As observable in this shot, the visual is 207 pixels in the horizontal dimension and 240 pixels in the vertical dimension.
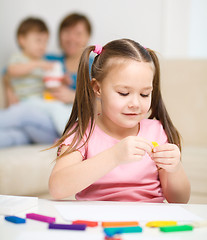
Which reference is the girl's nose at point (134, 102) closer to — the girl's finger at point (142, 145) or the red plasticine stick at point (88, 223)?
the girl's finger at point (142, 145)

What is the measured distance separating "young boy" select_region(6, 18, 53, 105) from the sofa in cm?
13

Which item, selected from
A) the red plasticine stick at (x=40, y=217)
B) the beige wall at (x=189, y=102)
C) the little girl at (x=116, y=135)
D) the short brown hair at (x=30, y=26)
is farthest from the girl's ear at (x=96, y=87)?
the short brown hair at (x=30, y=26)

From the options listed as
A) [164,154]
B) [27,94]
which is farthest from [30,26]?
[164,154]

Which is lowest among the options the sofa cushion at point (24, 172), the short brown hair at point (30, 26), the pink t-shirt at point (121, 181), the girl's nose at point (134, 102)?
the sofa cushion at point (24, 172)

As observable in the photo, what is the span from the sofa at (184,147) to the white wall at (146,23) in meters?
0.62

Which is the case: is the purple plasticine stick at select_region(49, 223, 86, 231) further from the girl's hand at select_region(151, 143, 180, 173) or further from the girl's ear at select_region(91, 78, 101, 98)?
the girl's ear at select_region(91, 78, 101, 98)

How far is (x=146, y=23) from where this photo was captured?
277 cm

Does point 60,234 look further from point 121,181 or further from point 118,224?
point 121,181

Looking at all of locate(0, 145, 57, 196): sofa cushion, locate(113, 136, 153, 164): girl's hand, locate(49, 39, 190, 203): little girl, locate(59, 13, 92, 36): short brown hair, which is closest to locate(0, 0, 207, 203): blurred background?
locate(59, 13, 92, 36): short brown hair

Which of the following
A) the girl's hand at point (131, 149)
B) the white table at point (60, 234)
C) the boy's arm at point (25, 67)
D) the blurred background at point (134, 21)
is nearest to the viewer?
the white table at point (60, 234)

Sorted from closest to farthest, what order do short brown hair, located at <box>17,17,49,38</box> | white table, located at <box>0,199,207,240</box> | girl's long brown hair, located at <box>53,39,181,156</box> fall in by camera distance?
white table, located at <box>0,199,207,240</box> → girl's long brown hair, located at <box>53,39,181,156</box> → short brown hair, located at <box>17,17,49,38</box>

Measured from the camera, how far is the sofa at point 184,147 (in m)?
1.59

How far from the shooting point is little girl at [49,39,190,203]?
850 millimetres

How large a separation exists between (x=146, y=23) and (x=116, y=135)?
6.30 feet
